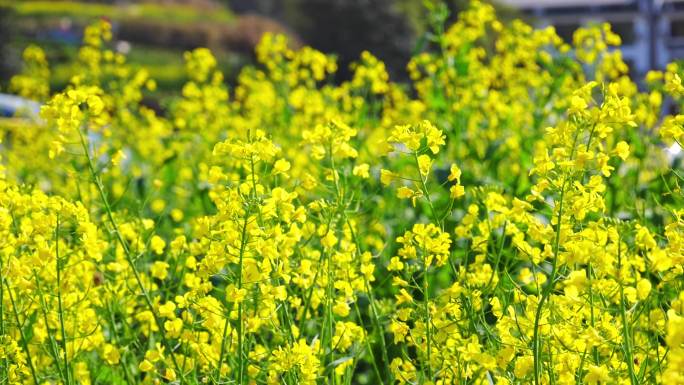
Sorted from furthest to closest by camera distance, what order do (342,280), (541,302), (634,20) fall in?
(634,20)
(342,280)
(541,302)

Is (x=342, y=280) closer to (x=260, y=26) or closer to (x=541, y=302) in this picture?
(x=541, y=302)

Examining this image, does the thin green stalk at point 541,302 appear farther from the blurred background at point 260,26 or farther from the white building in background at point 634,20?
the white building in background at point 634,20

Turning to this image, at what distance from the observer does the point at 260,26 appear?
32312 mm

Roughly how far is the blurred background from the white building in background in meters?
0.03

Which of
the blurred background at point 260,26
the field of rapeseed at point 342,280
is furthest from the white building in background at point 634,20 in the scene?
the field of rapeseed at point 342,280

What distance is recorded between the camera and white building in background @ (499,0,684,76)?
3822 centimetres

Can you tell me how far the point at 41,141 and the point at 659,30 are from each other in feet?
115

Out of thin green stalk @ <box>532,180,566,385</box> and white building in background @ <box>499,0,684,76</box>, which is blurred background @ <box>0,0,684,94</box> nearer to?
white building in background @ <box>499,0,684,76</box>

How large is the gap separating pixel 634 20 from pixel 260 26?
14645 millimetres

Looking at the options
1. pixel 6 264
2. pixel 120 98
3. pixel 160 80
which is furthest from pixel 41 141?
pixel 160 80

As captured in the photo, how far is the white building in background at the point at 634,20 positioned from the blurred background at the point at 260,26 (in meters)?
0.03

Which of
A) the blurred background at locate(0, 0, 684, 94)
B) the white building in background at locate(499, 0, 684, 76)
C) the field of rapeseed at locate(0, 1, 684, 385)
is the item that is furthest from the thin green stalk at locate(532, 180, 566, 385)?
the white building in background at locate(499, 0, 684, 76)

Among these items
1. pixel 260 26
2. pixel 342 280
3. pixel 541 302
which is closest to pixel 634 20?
pixel 260 26

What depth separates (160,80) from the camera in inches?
1073
